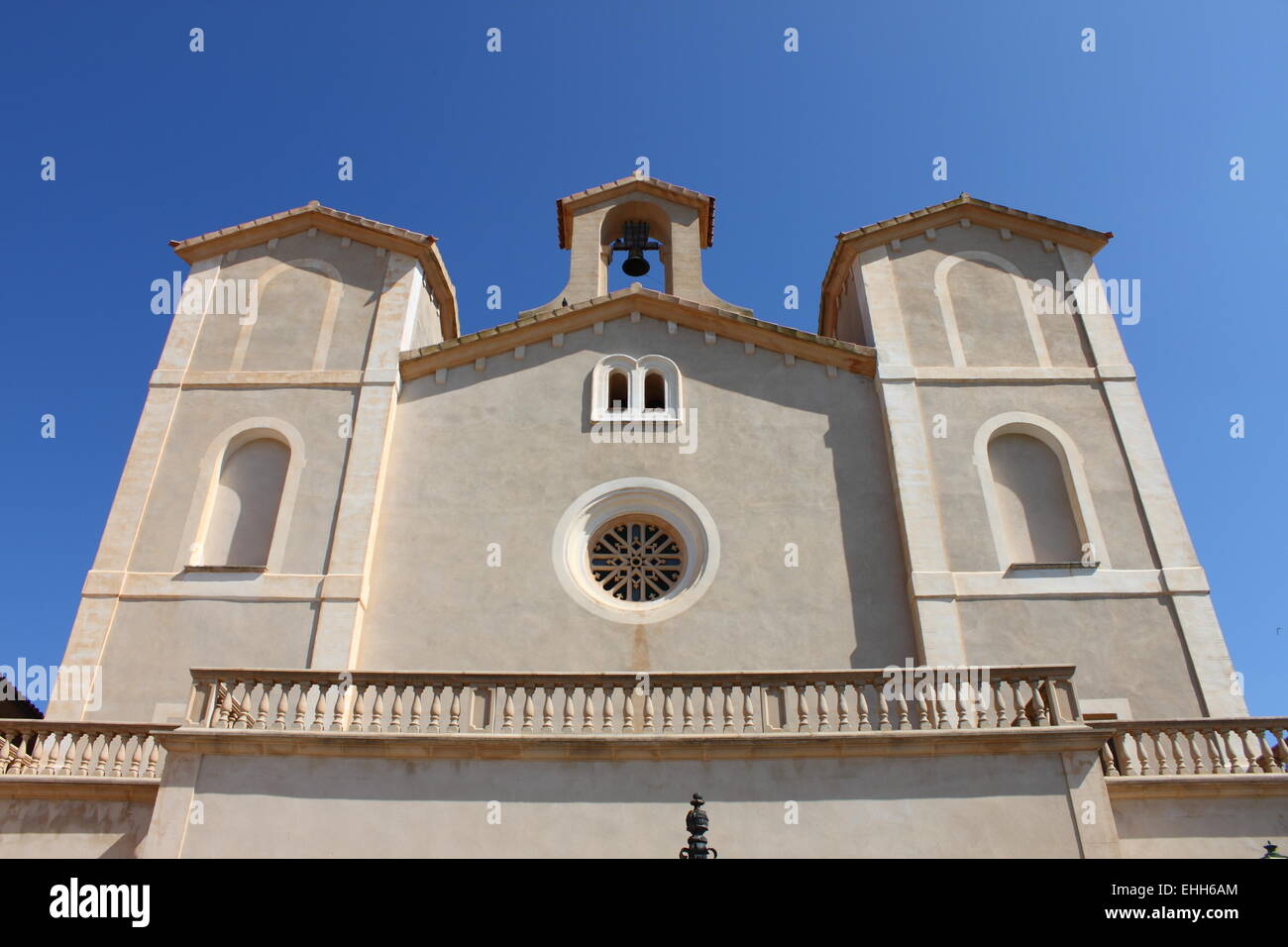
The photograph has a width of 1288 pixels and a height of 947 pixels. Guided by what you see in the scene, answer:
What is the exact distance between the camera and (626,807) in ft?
39.1

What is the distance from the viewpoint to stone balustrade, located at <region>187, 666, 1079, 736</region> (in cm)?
1245

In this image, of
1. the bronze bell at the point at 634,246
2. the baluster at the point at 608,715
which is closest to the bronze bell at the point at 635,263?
the bronze bell at the point at 634,246

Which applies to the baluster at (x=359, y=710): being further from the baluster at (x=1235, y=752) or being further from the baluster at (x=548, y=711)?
the baluster at (x=1235, y=752)

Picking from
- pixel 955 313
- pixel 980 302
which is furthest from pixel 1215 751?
pixel 980 302

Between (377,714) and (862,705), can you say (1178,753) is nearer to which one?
(862,705)

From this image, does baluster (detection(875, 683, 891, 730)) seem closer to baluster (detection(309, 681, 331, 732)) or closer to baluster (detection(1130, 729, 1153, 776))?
baluster (detection(1130, 729, 1153, 776))

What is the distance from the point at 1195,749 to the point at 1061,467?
5745 millimetres

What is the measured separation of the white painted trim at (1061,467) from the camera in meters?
16.6

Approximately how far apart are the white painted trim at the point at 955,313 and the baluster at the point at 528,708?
1024cm

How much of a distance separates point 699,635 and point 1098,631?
5.86 metres
